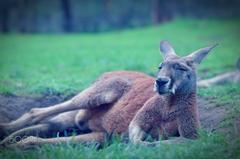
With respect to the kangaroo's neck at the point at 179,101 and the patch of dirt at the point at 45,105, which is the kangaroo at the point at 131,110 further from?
the patch of dirt at the point at 45,105

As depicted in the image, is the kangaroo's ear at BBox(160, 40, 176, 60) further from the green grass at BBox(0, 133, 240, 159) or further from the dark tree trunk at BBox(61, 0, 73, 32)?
the dark tree trunk at BBox(61, 0, 73, 32)

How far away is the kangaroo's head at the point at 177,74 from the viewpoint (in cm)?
586

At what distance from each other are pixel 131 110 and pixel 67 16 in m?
16.3

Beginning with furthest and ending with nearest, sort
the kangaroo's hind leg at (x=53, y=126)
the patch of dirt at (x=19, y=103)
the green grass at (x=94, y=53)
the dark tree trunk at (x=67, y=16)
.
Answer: the dark tree trunk at (x=67, y=16)
the green grass at (x=94, y=53)
the patch of dirt at (x=19, y=103)
the kangaroo's hind leg at (x=53, y=126)

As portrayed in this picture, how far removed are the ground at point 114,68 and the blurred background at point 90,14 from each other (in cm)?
98

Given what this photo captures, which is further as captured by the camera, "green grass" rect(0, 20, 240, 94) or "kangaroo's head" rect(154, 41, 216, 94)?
"green grass" rect(0, 20, 240, 94)

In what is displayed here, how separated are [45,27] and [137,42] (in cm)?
589

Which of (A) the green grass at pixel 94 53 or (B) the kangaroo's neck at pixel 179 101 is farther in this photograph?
(A) the green grass at pixel 94 53

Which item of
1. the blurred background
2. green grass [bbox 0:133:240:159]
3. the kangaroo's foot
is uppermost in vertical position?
the blurred background

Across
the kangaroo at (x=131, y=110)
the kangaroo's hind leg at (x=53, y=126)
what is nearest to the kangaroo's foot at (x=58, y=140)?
the kangaroo at (x=131, y=110)

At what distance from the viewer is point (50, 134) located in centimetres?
765

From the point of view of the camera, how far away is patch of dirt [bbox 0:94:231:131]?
6.75 metres

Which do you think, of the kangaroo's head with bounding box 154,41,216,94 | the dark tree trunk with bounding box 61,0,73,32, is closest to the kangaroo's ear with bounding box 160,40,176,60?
the kangaroo's head with bounding box 154,41,216,94

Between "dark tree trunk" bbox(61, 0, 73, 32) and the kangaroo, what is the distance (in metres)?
15.3
